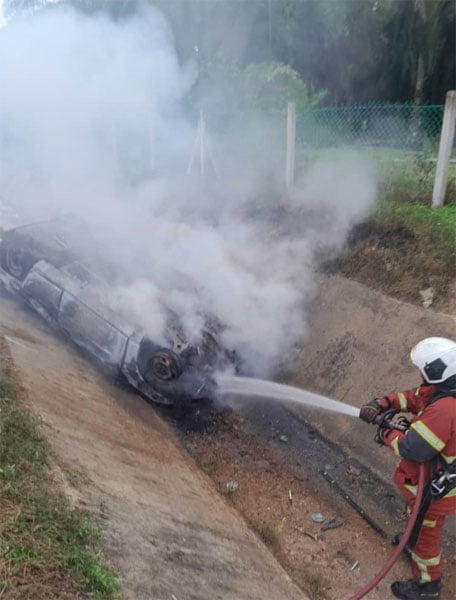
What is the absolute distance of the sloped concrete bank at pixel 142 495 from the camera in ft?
8.90

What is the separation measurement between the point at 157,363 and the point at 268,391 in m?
1.59

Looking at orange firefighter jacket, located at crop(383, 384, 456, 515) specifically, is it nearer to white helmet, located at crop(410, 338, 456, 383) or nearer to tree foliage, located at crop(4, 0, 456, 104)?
white helmet, located at crop(410, 338, 456, 383)

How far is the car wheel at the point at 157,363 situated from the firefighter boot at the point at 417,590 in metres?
2.60

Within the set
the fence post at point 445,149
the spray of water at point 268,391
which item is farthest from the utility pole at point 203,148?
the spray of water at point 268,391

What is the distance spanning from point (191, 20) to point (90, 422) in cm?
1029

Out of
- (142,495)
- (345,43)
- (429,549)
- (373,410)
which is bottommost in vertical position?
(429,549)

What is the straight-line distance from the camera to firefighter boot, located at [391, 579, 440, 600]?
3.54 metres

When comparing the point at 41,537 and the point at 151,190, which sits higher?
the point at 151,190

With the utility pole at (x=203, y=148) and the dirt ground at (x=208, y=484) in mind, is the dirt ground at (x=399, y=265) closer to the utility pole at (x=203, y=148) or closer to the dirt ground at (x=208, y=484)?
the dirt ground at (x=208, y=484)

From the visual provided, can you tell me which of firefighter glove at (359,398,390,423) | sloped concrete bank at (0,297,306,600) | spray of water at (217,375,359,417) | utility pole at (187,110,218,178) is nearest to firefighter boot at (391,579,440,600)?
sloped concrete bank at (0,297,306,600)

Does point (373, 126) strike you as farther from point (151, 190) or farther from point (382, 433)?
point (382, 433)

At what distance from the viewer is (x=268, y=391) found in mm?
5980

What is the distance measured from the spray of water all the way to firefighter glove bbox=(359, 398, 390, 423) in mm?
1567

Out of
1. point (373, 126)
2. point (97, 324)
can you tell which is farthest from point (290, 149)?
point (97, 324)
